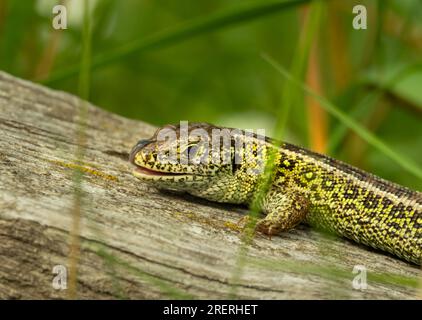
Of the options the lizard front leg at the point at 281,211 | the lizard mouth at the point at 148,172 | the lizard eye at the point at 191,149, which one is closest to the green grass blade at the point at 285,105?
the lizard front leg at the point at 281,211

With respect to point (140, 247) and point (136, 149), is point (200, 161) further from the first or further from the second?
point (140, 247)

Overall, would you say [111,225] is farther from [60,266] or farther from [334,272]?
[334,272]

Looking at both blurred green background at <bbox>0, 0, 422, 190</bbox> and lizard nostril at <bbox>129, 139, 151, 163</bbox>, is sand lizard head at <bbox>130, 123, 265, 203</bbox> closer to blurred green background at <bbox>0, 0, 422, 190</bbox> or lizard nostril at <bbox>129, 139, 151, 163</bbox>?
lizard nostril at <bbox>129, 139, 151, 163</bbox>

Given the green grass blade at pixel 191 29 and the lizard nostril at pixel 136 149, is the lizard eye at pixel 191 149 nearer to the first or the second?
the lizard nostril at pixel 136 149

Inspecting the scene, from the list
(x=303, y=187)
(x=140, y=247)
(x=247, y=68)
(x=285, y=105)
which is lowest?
(x=140, y=247)

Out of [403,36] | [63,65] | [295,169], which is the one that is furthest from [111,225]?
[403,36]

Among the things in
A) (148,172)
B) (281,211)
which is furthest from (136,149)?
(281,211)
